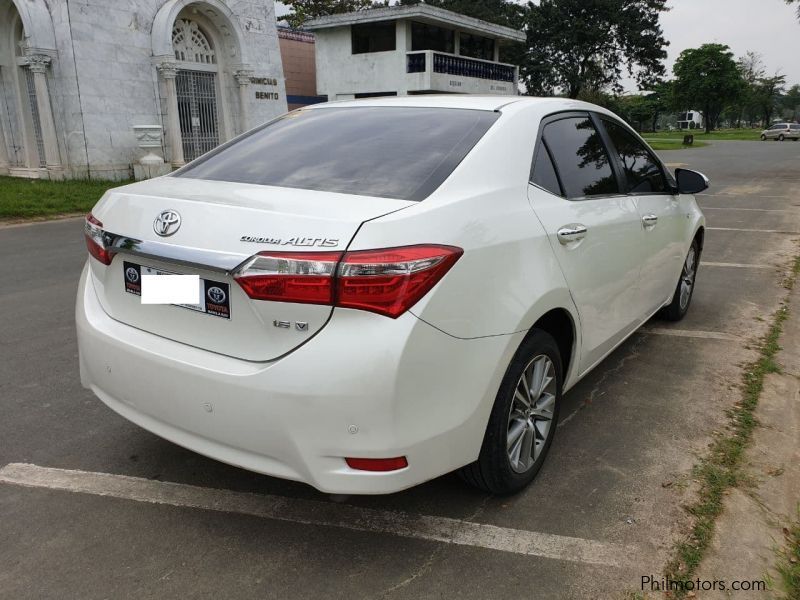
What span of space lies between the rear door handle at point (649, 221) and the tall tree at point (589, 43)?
154 ft

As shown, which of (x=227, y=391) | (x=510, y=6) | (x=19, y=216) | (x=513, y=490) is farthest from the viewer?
(x=510, y=6)

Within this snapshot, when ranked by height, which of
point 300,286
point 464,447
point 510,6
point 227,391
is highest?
point 510,6

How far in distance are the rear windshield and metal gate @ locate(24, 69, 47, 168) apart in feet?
55.4

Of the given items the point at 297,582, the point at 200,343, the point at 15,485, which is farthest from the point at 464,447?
the point at 15,485

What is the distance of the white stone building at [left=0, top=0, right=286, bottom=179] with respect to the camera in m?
16.2

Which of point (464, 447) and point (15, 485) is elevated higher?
point (464, 447)

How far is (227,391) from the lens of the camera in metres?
2.23

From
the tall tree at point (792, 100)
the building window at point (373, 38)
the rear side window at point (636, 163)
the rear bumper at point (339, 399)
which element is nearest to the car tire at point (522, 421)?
the rear bumper at point (339, 399)

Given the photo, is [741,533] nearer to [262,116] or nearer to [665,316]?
[665,316]

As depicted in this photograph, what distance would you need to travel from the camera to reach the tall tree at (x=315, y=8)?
41688mm

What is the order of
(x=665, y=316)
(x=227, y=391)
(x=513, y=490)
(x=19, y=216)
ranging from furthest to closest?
(x=19, y=216) < (x=665, y=316) < (x=513, y=490) < (x=227, y=391)

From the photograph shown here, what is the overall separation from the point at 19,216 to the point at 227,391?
11.2 metres

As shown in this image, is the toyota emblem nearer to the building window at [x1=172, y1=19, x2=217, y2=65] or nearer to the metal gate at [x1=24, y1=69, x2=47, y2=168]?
the metal gate at [x1=24, y1=69, x2=47, y2=168]

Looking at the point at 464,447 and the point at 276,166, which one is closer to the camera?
the point at 464,447
